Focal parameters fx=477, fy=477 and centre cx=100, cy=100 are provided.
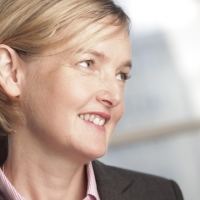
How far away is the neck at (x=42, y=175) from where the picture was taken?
159cm

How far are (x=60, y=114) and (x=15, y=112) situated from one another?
183 millimetres

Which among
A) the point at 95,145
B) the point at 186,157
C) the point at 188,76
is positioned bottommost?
the point at 186,157

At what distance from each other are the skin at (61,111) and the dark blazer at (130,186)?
143 mm

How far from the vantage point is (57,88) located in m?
1.51

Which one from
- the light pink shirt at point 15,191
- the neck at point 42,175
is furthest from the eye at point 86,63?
the light pink shirt at point 15,191

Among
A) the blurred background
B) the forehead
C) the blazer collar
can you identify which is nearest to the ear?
the forehead

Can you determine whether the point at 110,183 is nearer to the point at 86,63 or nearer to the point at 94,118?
the point at 94,118

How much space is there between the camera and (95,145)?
151 cm

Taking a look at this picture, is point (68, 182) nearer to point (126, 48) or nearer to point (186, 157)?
point (126, 48)

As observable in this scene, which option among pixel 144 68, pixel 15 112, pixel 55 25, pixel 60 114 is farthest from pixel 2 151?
pixel 144 68

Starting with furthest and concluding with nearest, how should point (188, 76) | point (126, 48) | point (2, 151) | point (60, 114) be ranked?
1. point (188, 76)
2. point (2, 151)
3. point (126, 48)
4. point (60, 114)

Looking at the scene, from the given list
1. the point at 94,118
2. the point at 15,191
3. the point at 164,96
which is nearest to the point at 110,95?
the point at 94,118

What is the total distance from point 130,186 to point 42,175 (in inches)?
16.0

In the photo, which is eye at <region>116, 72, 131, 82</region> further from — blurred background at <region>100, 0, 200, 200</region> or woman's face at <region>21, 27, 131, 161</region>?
blurred background at <region>100, 0, 200, 200</region>
